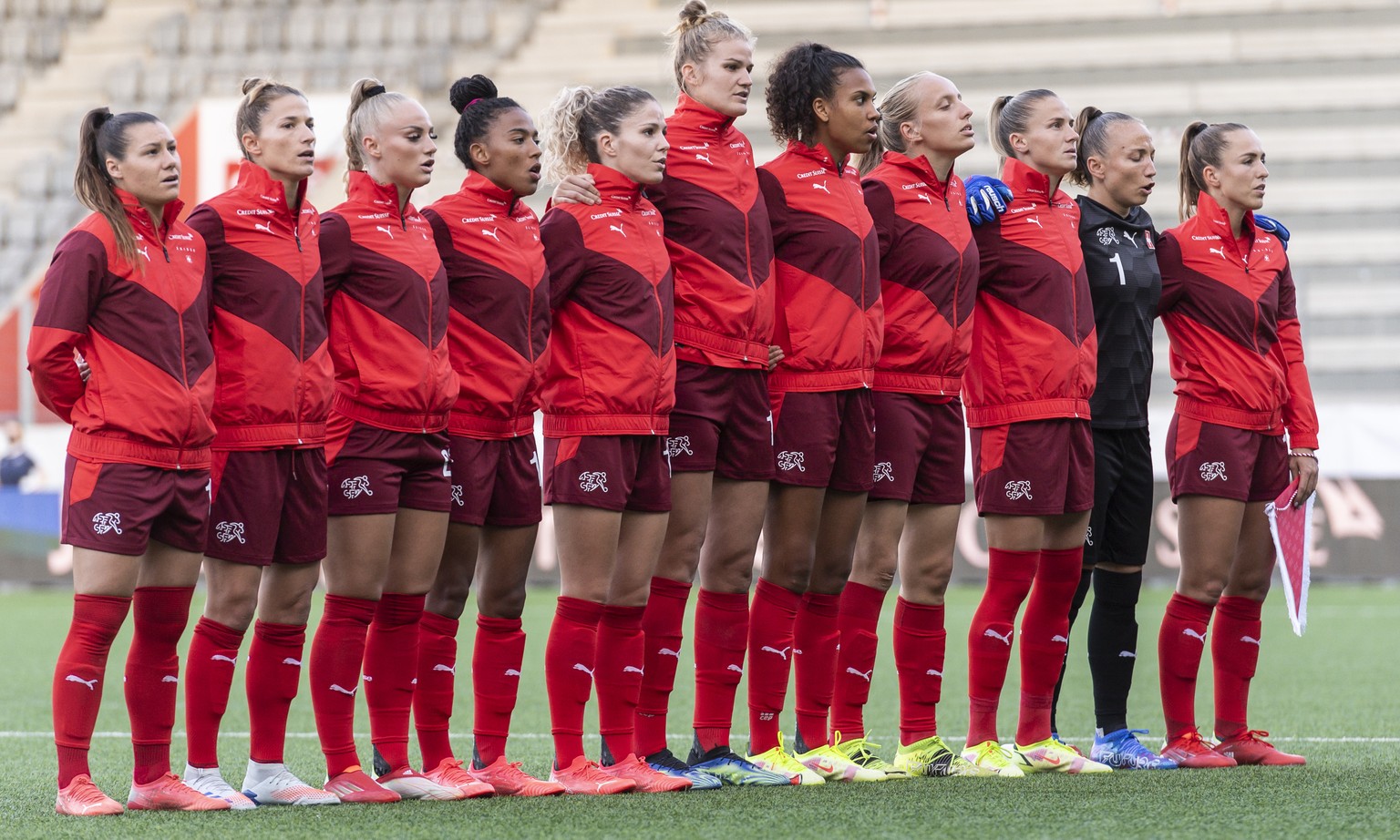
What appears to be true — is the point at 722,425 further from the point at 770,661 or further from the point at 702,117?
the point at 702,117

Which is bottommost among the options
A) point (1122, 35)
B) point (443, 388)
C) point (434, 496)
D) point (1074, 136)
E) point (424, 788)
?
point (424, 788)

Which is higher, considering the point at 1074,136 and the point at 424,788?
the point at 1074,136

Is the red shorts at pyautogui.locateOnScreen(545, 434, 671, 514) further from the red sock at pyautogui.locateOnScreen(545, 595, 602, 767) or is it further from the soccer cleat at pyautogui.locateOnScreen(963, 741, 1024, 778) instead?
the soccer cleat at pyautogui.locateOnScreen(963, 741, 1024, 778)

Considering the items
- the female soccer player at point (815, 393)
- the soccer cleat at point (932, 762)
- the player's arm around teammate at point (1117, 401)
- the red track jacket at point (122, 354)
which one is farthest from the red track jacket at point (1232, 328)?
the red track jacket at point (122, 354)

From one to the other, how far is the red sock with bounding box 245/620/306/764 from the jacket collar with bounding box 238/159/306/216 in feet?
3.65

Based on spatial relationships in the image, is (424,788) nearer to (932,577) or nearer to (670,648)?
(670,648)

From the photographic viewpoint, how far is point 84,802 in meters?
4.43

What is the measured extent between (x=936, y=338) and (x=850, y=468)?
0.47 meters

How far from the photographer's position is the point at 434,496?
479 cm

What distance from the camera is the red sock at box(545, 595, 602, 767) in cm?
489

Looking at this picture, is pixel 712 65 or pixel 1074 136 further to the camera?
pixel 1074 136

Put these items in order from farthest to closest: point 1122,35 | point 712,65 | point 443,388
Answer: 1. point 1122,35
2. point 712,65
3. point 443,388

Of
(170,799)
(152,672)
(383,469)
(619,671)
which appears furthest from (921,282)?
(170,799)

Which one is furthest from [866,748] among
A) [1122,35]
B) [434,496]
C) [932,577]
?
[1122,35]
